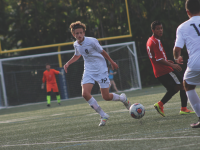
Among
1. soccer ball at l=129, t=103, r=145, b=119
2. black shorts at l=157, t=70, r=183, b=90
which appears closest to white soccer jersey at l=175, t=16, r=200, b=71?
soccer ball at l=129, t=103, r=145, b=119

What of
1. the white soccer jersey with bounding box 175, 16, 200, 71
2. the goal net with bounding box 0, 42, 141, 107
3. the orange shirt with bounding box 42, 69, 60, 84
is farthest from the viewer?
the goal net with bounding box 0, 42, 141, 107

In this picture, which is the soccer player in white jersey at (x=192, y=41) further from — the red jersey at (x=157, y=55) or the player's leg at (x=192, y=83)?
the red jersey at (x=157, y=55)

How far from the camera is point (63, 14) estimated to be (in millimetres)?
21797

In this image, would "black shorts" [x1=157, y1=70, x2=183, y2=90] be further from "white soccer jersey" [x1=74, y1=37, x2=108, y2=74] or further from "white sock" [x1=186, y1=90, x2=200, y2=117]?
"white sock" [x1=186, y1=90, x2=200, y2=117]

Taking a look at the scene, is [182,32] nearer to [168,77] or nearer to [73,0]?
[168,77]

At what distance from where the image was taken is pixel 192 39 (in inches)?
154

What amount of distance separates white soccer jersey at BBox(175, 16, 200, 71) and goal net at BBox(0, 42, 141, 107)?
43.4 ft

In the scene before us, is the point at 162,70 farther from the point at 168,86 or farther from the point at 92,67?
the point at 92,67

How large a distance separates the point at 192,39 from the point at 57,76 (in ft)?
47.7

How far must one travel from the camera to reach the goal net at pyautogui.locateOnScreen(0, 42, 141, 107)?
17.5m

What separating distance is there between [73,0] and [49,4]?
1.90 meters

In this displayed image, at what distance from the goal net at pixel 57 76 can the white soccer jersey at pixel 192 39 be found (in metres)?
13.2

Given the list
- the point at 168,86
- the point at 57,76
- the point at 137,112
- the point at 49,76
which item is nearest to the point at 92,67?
the point at 137,112

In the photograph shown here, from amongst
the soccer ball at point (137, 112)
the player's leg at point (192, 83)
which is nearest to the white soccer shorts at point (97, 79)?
the soccer ball at point (137, 112)
